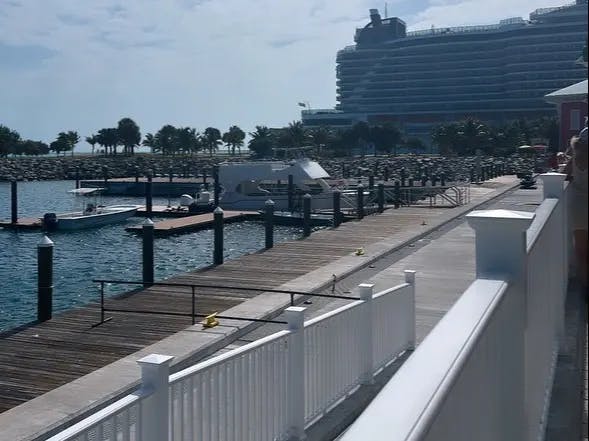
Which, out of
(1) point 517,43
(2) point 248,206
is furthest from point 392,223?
(1) point 517,43

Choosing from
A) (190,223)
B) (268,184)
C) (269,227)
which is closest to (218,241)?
(269,227)

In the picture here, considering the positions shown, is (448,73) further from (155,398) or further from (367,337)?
(155,398)

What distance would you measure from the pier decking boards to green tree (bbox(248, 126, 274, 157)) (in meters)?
94.7

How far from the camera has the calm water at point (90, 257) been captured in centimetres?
2219

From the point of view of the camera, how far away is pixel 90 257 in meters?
31.0

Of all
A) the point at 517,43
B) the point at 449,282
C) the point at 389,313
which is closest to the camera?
the point at 389,313

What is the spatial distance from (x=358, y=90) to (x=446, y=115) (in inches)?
963

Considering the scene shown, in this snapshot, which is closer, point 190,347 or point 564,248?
point 564,248

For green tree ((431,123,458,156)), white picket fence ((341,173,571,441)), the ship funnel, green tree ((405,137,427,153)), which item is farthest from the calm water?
the ship funnel

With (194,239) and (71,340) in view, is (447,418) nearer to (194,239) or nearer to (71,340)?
(71,340)

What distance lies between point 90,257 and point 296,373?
25.7m

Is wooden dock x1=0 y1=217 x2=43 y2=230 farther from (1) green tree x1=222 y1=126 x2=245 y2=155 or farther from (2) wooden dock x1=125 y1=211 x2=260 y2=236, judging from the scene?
(1) green tree x1=222 y1=126 x2=245 y2=155

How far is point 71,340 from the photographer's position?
458 inches

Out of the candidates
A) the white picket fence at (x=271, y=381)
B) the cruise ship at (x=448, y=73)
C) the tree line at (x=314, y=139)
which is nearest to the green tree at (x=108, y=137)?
the tree line at (x=314, y=139)
